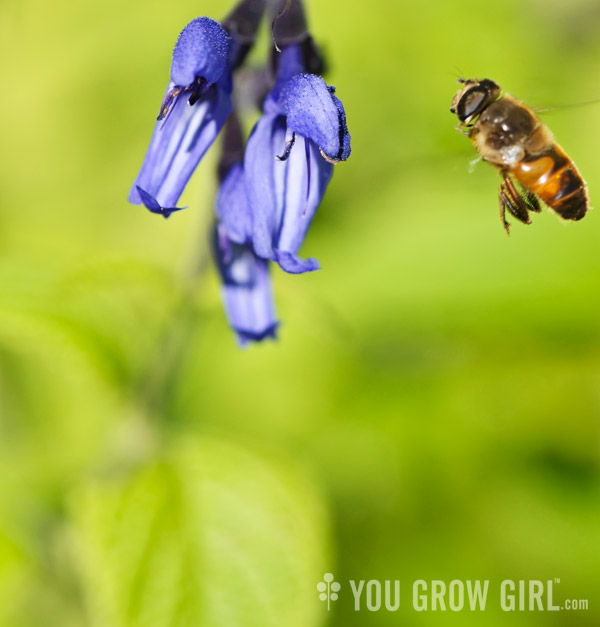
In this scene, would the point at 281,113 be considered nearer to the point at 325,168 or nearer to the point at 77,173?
the point at 325,168

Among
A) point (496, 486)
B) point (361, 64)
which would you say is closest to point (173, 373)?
point (496, 486)

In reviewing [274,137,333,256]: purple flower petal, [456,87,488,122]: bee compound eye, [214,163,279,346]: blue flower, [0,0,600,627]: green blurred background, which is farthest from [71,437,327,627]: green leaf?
[456,87,488,122]: bee compound eye

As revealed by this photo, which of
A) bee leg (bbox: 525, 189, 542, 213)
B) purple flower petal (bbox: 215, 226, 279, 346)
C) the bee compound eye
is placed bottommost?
purple flower petal (bbox: 215, 226, 279, 346)

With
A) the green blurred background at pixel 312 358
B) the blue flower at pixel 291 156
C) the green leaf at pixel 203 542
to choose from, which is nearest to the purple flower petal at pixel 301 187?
the blue flower at pixel 291 156

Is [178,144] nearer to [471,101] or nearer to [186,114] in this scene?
[186,114]

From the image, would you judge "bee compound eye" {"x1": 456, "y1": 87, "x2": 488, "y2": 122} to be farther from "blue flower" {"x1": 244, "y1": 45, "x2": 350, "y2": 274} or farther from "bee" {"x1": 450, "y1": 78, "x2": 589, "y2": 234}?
"blue flower" {"x1": 244, "y1": 45, "x2": 350, "y2": 274}

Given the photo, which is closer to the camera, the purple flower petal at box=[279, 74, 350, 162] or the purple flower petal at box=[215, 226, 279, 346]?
the purple flower petal at box=[279, 74, 350, 162]

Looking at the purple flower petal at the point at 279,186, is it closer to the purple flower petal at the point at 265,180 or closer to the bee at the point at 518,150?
the purple flower petal at the point at 265,180

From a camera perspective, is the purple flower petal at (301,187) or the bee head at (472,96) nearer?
the purple flower petal at (301,187)
